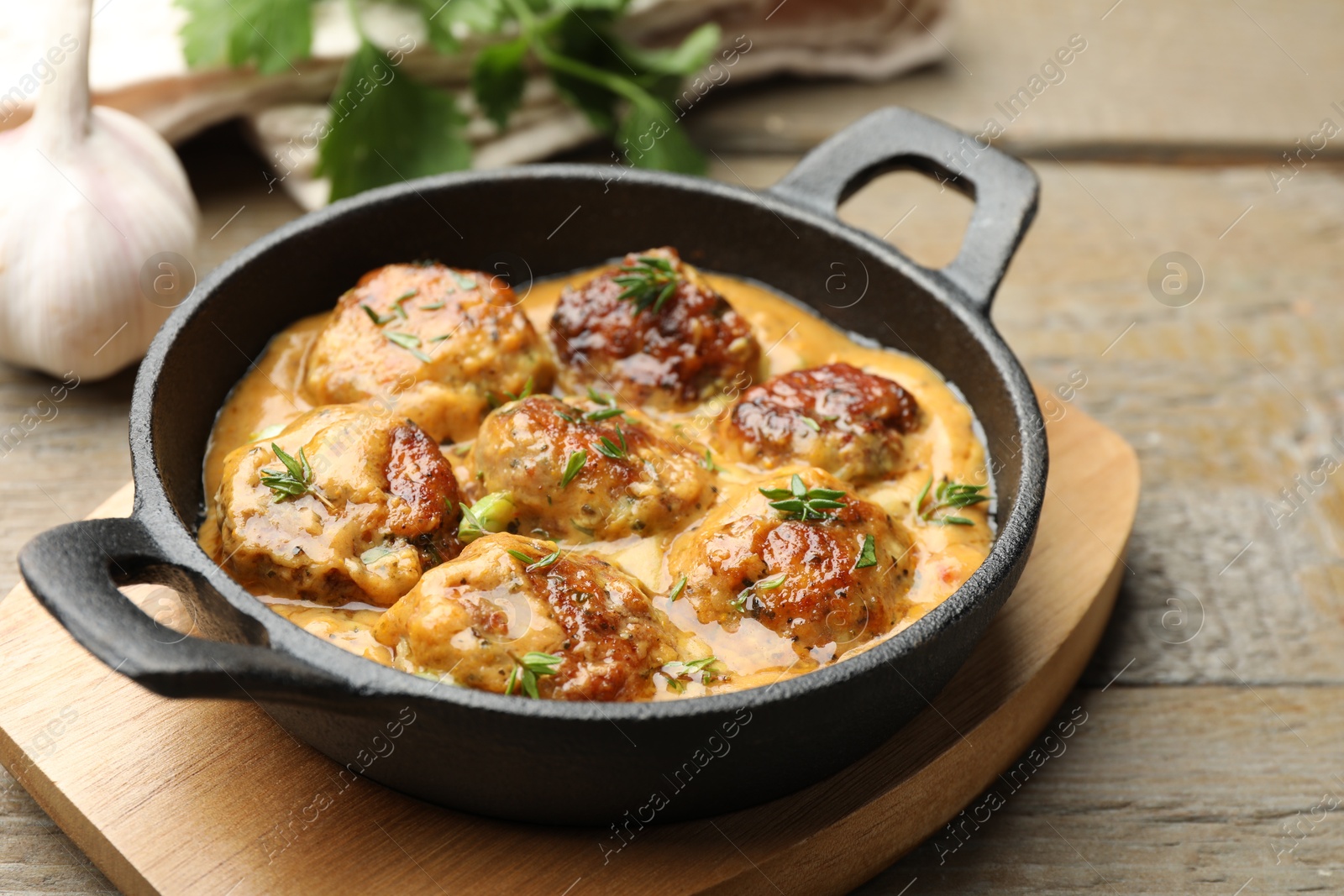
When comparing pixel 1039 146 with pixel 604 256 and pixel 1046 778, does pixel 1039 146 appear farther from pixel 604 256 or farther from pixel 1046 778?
pixel 1046 778

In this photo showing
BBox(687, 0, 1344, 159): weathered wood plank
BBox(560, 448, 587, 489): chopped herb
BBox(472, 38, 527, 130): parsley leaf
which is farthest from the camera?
BBox(687, 0, 1344, 159): weathered wood plank

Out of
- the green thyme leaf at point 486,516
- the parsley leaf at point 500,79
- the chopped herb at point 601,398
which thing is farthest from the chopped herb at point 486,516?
the parsley leaf at point 500,79

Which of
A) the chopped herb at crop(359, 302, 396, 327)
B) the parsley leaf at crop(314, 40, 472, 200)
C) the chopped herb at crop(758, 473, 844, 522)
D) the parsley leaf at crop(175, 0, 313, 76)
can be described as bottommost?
the chopped herb at crop(758, 473, 844, 522)

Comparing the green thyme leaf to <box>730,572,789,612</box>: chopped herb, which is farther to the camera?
the green thyme leaf

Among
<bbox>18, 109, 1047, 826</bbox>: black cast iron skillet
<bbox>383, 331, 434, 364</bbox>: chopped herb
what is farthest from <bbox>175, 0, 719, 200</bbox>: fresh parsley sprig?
<bbox>383, 331, 434, 364</bbox>: chopped herb

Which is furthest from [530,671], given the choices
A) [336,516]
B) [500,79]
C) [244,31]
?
[244,31]

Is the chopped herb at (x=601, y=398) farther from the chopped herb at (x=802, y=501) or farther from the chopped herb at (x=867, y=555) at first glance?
the chopped herb at (x=867, y=555)

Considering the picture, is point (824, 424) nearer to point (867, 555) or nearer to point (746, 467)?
point (746, 467)

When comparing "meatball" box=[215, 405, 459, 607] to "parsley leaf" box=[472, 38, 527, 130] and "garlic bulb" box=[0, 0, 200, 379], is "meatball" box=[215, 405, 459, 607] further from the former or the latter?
"parsley leaf" box=[472, 38, 527, 130]
